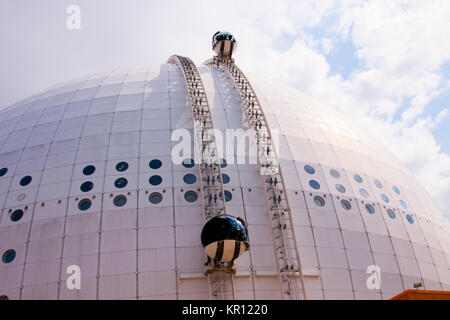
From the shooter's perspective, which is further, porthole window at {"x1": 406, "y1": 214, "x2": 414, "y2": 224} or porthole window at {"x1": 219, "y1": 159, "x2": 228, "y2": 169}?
porthole window at {"x1": 406, "y1": 214, "x2": 414, "y2": 224}

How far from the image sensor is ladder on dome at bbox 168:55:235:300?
55.5 feet

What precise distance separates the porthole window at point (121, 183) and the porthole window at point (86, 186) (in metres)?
1.14

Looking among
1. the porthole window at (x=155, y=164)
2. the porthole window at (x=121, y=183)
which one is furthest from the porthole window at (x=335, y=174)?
the porthole window at (x=121, y=183)

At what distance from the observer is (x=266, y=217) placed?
63.0ft

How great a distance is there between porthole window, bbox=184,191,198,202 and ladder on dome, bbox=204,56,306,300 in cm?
332

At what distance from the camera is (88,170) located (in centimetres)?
2009

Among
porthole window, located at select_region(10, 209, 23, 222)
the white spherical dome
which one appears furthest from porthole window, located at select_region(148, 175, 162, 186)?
porthole window, located at select_region(10, 209, 23, 222)

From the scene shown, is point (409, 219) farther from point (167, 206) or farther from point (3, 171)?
point (3, 171)

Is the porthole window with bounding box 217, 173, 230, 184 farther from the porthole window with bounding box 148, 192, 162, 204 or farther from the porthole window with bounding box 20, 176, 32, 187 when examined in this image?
the porthole window with bounding box 20, 176, 32, 187

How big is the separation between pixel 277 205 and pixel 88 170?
29.6ft
